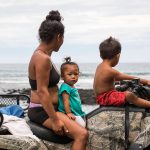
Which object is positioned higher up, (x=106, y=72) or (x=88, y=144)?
(x=106, y=72)

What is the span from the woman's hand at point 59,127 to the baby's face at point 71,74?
482 mm

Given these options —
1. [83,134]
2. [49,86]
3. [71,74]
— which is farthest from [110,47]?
[83,134]

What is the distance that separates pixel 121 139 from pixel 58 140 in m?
0.64

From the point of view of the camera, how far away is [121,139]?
5211 mm

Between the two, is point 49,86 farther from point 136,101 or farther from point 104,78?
point 136,101

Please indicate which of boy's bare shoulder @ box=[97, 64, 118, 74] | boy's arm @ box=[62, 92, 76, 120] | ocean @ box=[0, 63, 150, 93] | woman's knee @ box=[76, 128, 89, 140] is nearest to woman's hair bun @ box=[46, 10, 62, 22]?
boy's bare shoulder @ box=[97, 64, 118, 74]

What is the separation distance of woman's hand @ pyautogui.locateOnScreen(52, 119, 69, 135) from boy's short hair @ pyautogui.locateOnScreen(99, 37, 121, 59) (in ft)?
2.93

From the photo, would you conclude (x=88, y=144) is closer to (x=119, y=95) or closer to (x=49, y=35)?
(x=119, y=95)

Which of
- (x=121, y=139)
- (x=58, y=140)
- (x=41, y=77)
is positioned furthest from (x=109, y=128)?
(x=41, y=77)

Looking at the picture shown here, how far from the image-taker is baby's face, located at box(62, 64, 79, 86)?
17.7 feet

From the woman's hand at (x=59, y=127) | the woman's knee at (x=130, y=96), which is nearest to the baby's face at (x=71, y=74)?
the woman's hand at (x=59, y=127)

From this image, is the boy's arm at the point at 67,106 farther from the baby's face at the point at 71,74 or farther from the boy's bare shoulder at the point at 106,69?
the boy's bare shoulder at the point at 106,69

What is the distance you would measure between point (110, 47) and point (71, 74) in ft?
1.62

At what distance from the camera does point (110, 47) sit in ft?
17.6
